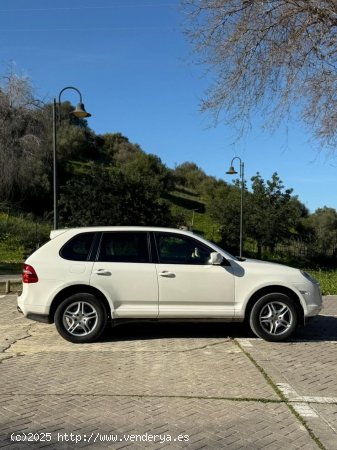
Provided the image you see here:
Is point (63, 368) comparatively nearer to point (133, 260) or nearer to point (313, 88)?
point (133, 260)

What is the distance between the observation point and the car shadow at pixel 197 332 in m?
8.11

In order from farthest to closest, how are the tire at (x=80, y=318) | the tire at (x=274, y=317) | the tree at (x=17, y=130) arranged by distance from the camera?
the tree at (x=17, y=130), the tire at (x=274, y=317), the tire at (x=80, y=318)

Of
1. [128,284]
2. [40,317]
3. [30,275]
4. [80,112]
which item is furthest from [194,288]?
[80,112]

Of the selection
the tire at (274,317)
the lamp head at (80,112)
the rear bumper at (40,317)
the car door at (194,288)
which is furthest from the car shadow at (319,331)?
the lamp head at (80,112)

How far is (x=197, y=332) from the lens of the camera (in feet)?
28.2

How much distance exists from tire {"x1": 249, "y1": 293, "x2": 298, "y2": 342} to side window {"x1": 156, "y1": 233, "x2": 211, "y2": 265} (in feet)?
3.40

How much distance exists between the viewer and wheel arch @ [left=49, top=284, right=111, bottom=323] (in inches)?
301

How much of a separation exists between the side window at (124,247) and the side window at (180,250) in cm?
23

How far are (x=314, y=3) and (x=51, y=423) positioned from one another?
10096 millimetres

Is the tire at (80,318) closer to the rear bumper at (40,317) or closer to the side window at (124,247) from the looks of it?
the rear bumper at (40,317)

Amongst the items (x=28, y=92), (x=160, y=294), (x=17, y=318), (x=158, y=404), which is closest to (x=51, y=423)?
(x=158, y=404)

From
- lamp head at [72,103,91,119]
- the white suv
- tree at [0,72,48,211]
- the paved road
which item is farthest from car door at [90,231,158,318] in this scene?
tree at [0,72,48,211]

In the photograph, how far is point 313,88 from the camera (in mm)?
12117

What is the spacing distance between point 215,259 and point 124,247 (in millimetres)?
1374
